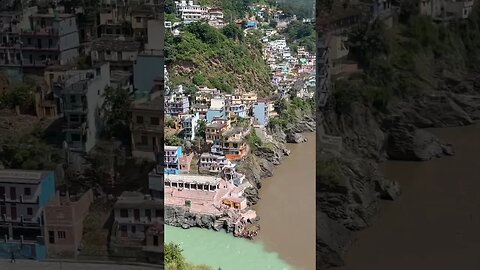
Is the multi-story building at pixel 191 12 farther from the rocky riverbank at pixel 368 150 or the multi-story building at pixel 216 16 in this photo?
the rocky riverbank at pixel 368 150

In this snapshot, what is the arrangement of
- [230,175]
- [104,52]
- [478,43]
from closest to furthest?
[478,43], [104,52], [230,175]

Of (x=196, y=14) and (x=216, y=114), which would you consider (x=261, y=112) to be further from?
(x=196, y=14)

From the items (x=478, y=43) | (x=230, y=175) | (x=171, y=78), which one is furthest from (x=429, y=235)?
(x=171, y=78)

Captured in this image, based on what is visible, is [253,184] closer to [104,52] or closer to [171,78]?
[171,78]

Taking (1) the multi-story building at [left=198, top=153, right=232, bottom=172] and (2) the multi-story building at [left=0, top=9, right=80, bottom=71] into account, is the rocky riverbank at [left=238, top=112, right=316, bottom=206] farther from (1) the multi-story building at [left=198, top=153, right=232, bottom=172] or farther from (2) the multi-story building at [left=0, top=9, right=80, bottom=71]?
(2) the multi-story building at [left=0, top=9, right=80, bottom=71]

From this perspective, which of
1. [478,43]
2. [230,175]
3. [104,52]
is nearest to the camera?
[478,43]

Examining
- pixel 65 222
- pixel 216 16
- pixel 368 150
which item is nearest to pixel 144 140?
pixel 65 222
